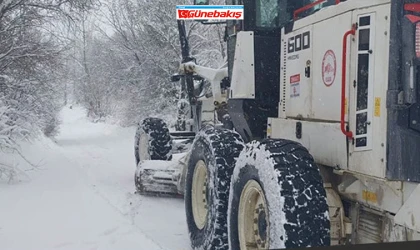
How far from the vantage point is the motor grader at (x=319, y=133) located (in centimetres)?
232

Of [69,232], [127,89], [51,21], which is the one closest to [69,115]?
[127,89]

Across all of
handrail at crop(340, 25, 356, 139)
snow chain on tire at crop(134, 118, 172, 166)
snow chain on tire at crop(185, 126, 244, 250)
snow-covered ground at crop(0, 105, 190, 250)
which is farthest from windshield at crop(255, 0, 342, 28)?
snow chain on tire at crop(134, 118, 172, 166)

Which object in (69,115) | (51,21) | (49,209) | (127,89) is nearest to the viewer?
(49,209)

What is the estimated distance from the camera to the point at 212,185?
3820 millimetres

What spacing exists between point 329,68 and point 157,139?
4.53 meters

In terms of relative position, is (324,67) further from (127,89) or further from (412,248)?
(127,89)

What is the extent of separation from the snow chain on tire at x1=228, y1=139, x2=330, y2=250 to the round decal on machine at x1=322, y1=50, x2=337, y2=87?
0.41 meters

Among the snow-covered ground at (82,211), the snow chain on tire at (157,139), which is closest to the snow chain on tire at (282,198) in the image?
the snow-covered ground at (82,211)

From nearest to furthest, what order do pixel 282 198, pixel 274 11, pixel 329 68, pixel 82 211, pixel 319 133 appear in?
1. pixel 282 198
2. pixel 329 68
3. pixel 319 133
4. pixel 274 11
5. pixel 82 211

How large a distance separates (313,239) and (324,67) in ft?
3.22

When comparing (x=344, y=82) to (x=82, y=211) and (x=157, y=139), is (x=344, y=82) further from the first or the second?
(x=157, y=139)

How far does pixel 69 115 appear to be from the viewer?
1819cm

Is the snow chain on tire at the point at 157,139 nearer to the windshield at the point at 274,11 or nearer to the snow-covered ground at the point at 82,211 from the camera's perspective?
the snow-covered ground at the point at 82,211

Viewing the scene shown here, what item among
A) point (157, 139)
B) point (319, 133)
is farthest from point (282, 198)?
point (157, 139)
